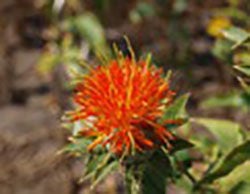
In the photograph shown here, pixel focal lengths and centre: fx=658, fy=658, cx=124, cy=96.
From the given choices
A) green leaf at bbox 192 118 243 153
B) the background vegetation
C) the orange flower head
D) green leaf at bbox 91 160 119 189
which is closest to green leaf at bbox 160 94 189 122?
the orange flower head

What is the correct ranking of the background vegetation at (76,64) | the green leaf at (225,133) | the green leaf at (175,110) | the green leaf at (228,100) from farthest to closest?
1. the background vegetation at (76,64)
2. the green leaf at (228,100)
3. the green leaf at (225,133)
4. the green leaf at (175,110)

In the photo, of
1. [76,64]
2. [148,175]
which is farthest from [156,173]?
[76,64]

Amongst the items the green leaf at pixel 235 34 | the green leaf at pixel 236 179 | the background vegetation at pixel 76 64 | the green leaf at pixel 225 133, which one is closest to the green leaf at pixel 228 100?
the background vegetation at pixel 76 64

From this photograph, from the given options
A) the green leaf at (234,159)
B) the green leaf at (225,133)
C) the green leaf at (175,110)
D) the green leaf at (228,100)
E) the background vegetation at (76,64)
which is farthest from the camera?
the background vegetation at (76,64)

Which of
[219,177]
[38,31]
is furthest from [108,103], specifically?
[38,31]

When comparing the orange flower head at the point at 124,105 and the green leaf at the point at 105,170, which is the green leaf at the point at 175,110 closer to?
the orange flower head at the point at 124,105

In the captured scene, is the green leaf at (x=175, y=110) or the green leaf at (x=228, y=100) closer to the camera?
the green leaf at (x=175, y=110)

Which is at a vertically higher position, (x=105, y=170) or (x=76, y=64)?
(x=105, y=170)

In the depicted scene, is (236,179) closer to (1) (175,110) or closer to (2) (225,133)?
(1) (175,110)

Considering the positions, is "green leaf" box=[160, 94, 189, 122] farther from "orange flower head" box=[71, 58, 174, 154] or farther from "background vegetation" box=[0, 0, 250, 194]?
"background vegetation" box=[0, 0, 250, 194]
